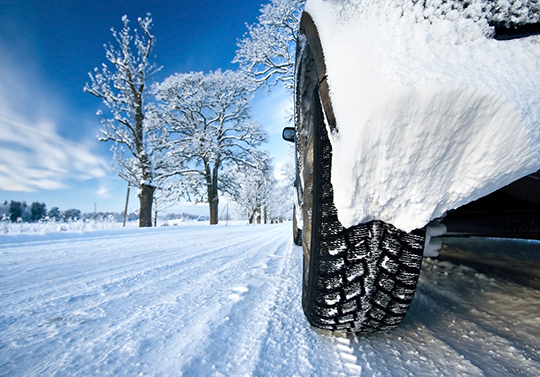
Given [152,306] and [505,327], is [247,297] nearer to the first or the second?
[152,306]

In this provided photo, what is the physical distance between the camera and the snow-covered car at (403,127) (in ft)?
1.34

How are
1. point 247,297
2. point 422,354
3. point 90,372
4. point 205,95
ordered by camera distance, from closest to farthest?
point 90,372
point 422,354
point 247,297
point 205,95

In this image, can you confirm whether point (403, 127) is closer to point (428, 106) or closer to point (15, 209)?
point (428, 106)

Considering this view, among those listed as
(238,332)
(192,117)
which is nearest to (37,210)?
(192,117)

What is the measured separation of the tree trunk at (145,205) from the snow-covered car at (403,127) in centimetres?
933

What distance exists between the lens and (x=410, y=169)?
48 centimetres

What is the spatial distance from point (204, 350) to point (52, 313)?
0.65 m

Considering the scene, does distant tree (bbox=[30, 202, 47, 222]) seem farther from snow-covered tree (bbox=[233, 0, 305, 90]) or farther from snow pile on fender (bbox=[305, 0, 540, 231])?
snow pile on fender (bbox=[305, 0, 540, 231])

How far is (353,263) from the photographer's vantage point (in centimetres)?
64

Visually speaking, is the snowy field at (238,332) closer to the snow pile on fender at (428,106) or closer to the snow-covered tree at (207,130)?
the snow pile on fender at (428,106)

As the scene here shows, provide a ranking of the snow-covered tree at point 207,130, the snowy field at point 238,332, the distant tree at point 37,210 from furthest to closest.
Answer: the distant tree at point 37,210
the snow-covered tree at point 207,130
the snowy field at point 238,332

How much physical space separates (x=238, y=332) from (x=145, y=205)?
30.3 ft

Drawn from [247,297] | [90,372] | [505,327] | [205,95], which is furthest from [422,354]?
[205,95]

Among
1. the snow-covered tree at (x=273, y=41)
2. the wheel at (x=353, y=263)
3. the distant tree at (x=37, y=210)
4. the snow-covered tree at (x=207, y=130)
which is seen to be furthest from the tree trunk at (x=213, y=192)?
the distant tree at (x=37, y=210)
